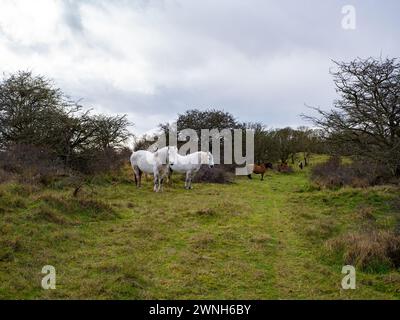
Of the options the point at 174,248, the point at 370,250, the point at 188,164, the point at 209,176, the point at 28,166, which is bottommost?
the point at 174,248

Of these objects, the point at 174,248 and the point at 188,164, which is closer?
the point at 174,248

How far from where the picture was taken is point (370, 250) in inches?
282

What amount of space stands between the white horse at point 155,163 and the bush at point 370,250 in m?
9.26

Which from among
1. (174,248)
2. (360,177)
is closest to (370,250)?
(174,248)

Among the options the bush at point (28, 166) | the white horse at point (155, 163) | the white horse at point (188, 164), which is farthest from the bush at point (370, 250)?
the white horse at point (188, 164)

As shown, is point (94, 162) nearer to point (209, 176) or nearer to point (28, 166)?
point (28, 166)

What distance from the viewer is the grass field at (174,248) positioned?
18.9 feet

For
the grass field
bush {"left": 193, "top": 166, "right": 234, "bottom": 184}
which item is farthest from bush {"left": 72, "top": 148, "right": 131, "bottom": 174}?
the grass field

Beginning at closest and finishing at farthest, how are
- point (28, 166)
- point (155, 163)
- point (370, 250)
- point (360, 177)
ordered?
point (370, 250), point (28, 166), point (155, 163), point (360, 177)

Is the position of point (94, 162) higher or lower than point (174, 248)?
higher

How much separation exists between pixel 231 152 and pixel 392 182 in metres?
13.4

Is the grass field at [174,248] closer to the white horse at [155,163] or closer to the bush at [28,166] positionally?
the bush at [28,166]

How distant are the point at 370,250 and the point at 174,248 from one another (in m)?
3.66

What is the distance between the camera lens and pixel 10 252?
6723 mm
